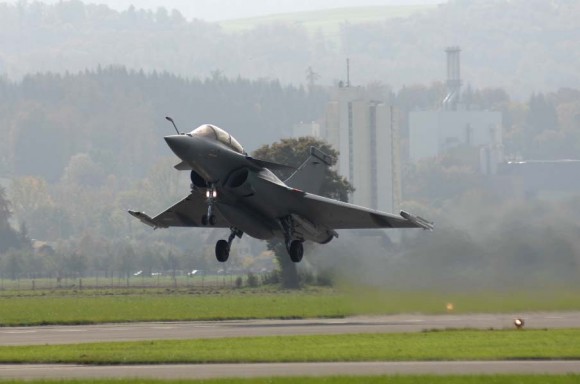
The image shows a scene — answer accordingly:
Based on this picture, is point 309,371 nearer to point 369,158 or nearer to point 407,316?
point 407,316

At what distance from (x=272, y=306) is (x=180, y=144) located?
15726mm

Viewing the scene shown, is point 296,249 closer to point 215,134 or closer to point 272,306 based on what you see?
point 215,134

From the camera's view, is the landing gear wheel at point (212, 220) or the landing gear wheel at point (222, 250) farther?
the landing gear wheel at point (222, 250)

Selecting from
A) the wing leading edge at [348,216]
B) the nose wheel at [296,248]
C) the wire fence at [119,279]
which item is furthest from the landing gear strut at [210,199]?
the wire fence at [119,279]

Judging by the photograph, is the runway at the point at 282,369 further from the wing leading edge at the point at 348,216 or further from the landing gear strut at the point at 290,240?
the wing leading edge at the point at 348,216

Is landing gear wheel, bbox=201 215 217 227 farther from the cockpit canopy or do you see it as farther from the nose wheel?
the nose wheel

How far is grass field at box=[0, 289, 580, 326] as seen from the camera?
45531 millimetres

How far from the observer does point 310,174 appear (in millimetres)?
46781

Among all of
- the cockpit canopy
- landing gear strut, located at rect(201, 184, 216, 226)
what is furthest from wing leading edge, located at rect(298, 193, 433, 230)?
landing gear strut, located at rect(201, 184, 216, 226)

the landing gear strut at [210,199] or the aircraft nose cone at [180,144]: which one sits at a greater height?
the aircraft nose cone at [180,144]

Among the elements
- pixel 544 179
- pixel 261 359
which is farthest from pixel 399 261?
pixel 544 179

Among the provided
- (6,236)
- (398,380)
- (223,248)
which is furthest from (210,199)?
(6,236)

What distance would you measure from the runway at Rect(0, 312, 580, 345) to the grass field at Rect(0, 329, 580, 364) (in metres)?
2.28

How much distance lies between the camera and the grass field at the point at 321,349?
31.1m
